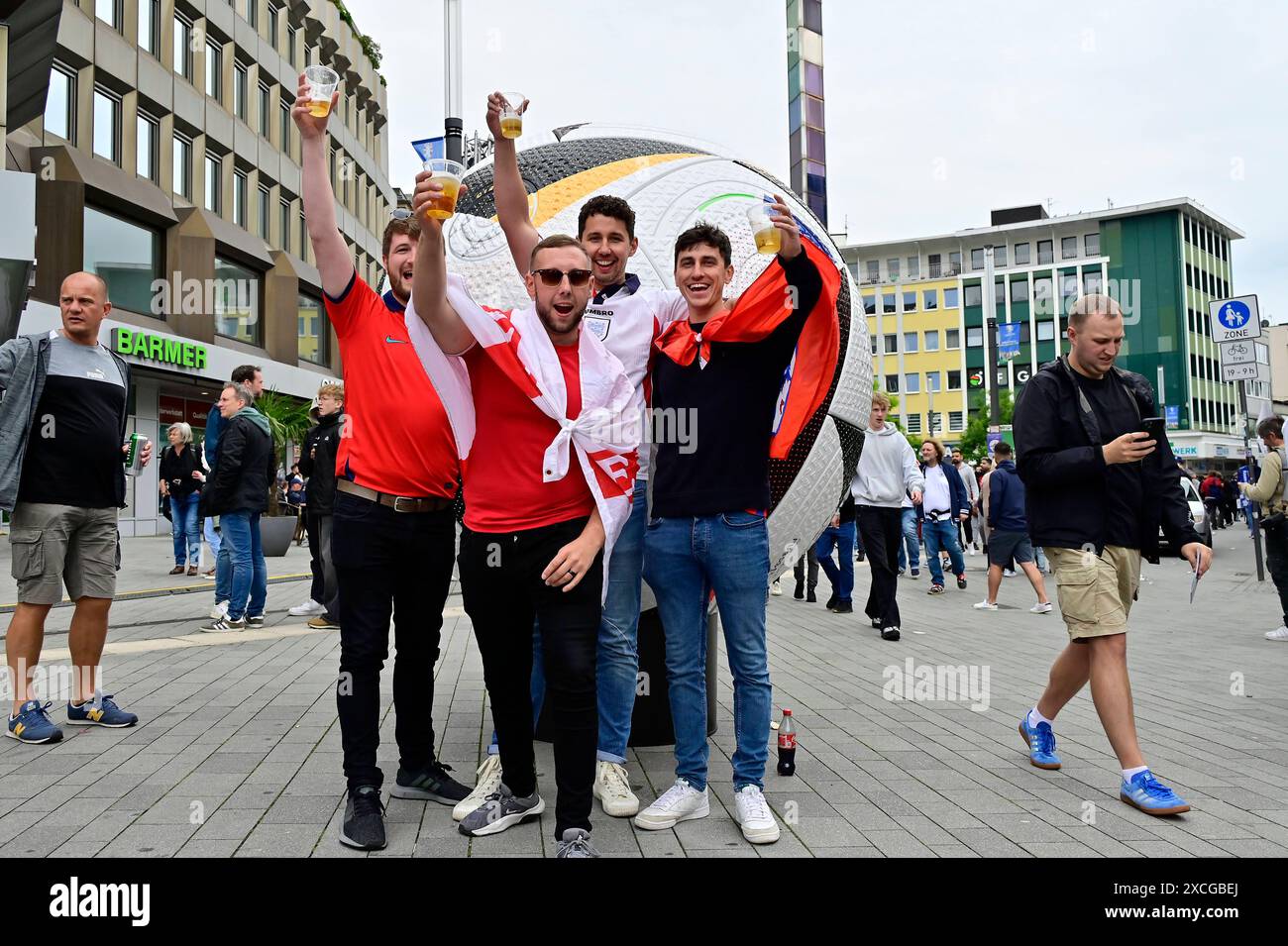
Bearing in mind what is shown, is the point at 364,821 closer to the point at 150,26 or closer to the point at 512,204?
the point at 512,204

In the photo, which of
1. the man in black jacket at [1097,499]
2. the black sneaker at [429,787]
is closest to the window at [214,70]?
the black sneaker at [429,787]

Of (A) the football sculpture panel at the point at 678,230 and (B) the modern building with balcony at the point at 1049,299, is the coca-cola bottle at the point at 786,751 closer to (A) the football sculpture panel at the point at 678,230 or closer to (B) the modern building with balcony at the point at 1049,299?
(A) the football sculpture panel at the point at 678,230

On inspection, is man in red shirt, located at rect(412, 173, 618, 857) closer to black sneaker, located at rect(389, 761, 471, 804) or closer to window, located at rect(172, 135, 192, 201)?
black sneaker, located at rect(389, 761, 471, 804)

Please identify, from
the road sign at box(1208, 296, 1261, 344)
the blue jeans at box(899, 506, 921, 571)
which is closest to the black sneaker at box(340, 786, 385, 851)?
the blue jeans at box(899, 506, 921, 571)

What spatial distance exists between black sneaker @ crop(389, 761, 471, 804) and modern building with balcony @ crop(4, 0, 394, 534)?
534 inches

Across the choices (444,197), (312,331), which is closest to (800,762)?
(444,197)

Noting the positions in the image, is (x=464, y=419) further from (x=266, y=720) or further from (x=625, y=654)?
(x=266, y=720)

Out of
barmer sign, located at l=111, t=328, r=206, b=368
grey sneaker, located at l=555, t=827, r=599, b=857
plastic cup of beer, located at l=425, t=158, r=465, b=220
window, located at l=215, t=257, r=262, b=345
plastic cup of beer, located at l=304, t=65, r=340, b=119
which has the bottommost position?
grey sneaker, located at l=555, t=827, r=599, b=857

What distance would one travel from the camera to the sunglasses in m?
2.94

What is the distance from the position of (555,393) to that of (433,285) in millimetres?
485

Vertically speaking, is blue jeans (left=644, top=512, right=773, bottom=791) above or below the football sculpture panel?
below

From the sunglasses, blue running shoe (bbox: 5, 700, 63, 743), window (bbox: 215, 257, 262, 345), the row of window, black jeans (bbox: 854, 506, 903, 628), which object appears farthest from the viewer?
the row of window

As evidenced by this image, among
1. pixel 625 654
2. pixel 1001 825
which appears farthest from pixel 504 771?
pixel 1001 825

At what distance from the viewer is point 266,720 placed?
4824 millimetres
